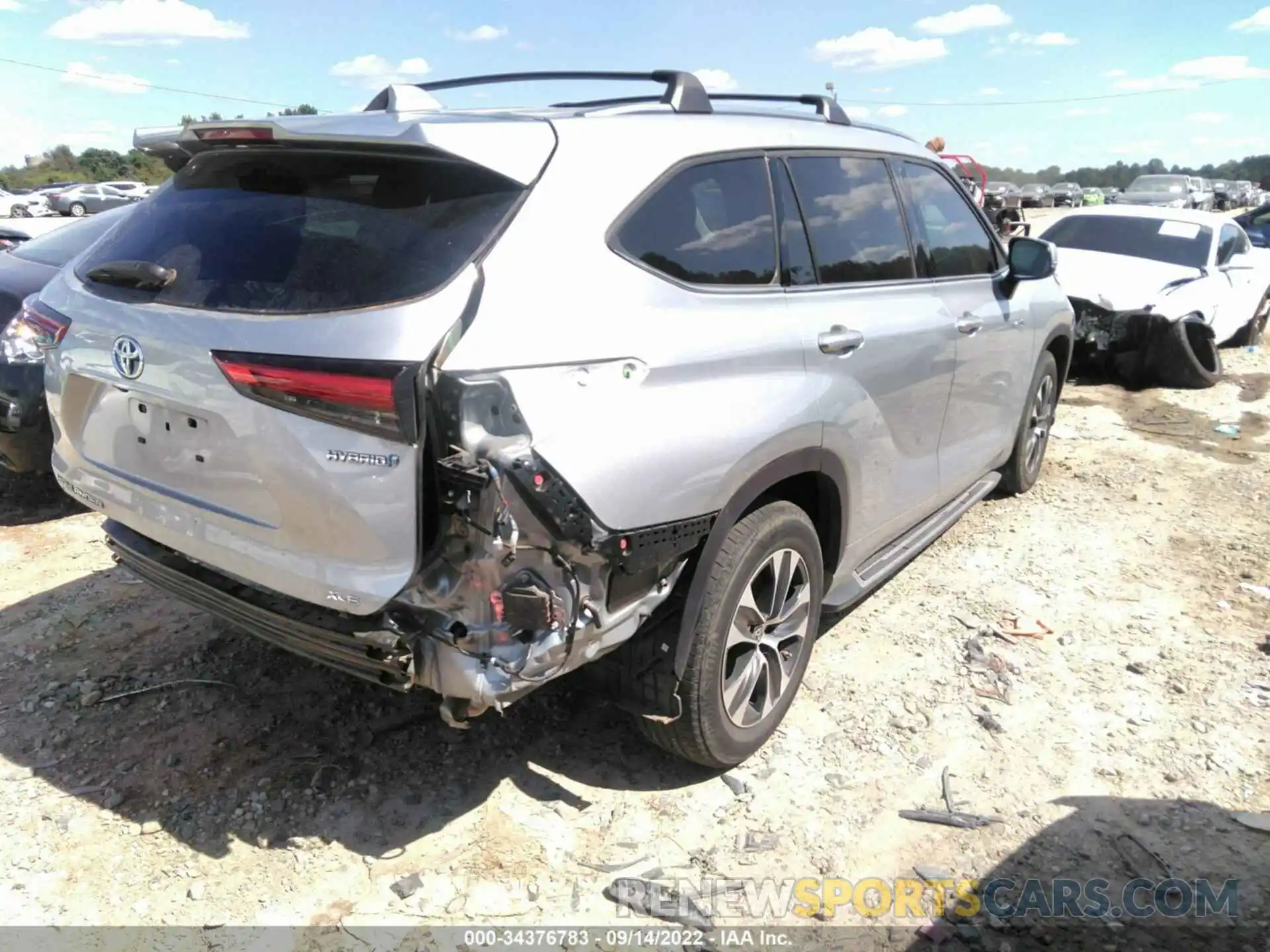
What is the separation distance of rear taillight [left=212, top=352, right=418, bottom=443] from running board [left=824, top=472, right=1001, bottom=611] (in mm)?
1899

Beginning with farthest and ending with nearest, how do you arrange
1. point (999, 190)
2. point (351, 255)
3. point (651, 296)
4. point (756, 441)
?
point (999, 190) → point (756, 441) → point (651, 296) → point (351, 255)

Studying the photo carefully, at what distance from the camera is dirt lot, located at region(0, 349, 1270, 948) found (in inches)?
102

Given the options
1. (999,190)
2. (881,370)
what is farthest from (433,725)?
(999,190)

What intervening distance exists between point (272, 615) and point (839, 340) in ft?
6.35

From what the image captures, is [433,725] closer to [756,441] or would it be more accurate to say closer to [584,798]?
[584,798]

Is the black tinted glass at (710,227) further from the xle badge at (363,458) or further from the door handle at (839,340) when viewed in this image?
the xle badge at (363,458)

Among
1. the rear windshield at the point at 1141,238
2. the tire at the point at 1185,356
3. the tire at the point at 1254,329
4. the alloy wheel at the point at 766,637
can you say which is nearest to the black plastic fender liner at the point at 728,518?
the alloy wheel at the point at 766,637

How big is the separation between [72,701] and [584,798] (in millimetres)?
1934

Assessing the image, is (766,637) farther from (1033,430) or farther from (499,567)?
(1033,430)

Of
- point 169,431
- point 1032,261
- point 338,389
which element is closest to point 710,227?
point 338,389

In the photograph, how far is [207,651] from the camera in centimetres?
363

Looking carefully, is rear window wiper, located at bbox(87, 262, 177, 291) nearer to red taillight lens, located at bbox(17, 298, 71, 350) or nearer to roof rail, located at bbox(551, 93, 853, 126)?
red taillight lens, located at bbox(17, 298, 71, 350)

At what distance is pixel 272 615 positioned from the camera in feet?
8.10

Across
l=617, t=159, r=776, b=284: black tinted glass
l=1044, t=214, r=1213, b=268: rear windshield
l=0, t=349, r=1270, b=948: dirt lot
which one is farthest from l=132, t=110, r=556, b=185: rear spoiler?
l=1044, t=214, r=1213, b=268: rear windshield
